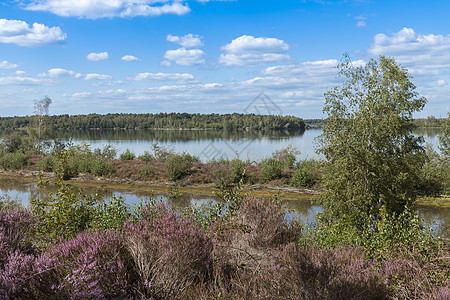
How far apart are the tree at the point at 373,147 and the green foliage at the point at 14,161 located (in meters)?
28.4

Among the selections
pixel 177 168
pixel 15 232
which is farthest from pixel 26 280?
pixel 177 168

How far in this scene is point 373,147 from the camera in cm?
1530

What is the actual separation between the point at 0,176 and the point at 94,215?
28.1 meters

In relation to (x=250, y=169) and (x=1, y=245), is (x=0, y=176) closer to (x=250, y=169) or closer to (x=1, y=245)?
(x=250, y=169)

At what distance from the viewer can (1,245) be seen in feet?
14.9

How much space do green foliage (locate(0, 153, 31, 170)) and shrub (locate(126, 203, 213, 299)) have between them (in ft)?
109

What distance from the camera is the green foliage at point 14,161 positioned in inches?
1312

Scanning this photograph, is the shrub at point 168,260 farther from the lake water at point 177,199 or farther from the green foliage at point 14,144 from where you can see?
the green foliage at point 14,144

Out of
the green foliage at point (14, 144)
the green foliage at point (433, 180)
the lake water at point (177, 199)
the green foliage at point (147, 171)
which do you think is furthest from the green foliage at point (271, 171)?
the green foliage at point (14, 144)

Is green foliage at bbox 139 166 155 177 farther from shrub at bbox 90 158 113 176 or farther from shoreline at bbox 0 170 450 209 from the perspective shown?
shrub at bbox 90 158 113 176

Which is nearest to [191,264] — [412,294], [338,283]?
[338,283]

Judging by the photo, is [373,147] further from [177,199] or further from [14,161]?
[14,161]

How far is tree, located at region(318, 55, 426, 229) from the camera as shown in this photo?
1447 centimetres

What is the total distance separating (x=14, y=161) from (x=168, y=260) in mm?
34121
